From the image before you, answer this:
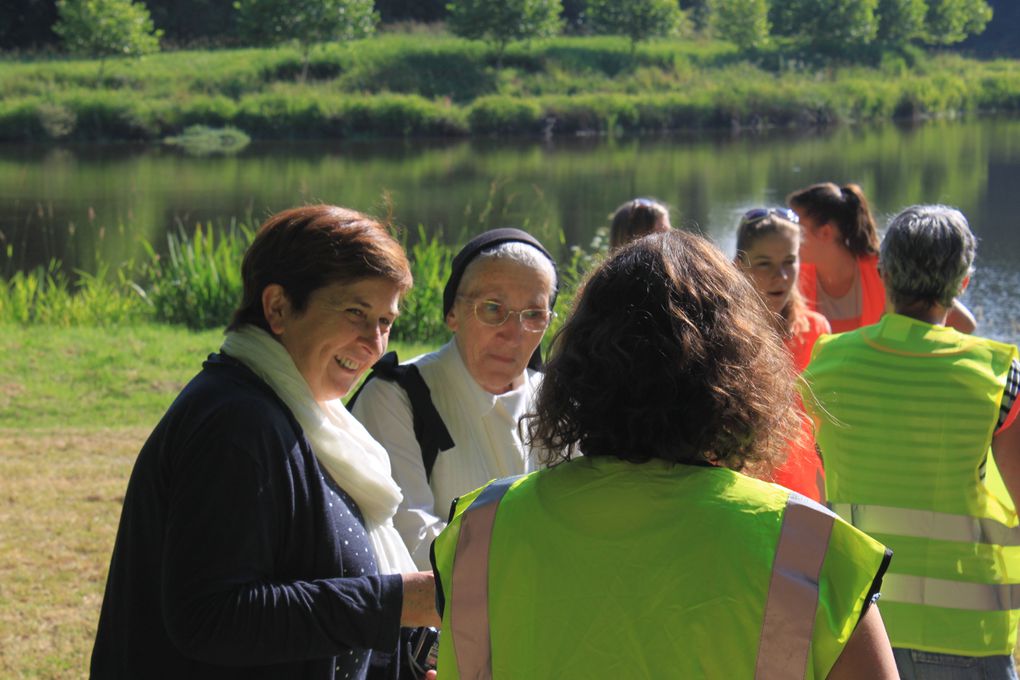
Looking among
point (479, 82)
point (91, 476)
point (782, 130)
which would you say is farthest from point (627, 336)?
point (479, 82)

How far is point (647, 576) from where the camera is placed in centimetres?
133

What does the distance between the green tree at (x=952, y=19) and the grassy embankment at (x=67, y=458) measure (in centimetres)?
6145

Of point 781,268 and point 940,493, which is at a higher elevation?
point 781,268

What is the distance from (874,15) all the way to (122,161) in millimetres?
42925

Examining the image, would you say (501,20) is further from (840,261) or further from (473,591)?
(473,591)

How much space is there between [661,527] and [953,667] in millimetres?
1462

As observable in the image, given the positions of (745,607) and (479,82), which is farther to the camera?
(479,82)

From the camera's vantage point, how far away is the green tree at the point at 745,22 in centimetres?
5850

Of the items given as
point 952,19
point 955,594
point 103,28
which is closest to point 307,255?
point 955,594

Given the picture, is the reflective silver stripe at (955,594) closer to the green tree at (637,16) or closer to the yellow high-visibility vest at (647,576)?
the yellow high-visibility vest at (647,576)

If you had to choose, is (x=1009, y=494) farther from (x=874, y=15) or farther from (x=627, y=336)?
(x=874, y=15)

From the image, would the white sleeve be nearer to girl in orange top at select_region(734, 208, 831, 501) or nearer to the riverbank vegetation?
girl in orange top at select_region(734, 208, 831, 501)

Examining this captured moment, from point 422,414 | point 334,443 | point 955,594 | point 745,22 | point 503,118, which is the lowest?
point 503,118

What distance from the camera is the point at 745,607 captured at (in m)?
1.29
